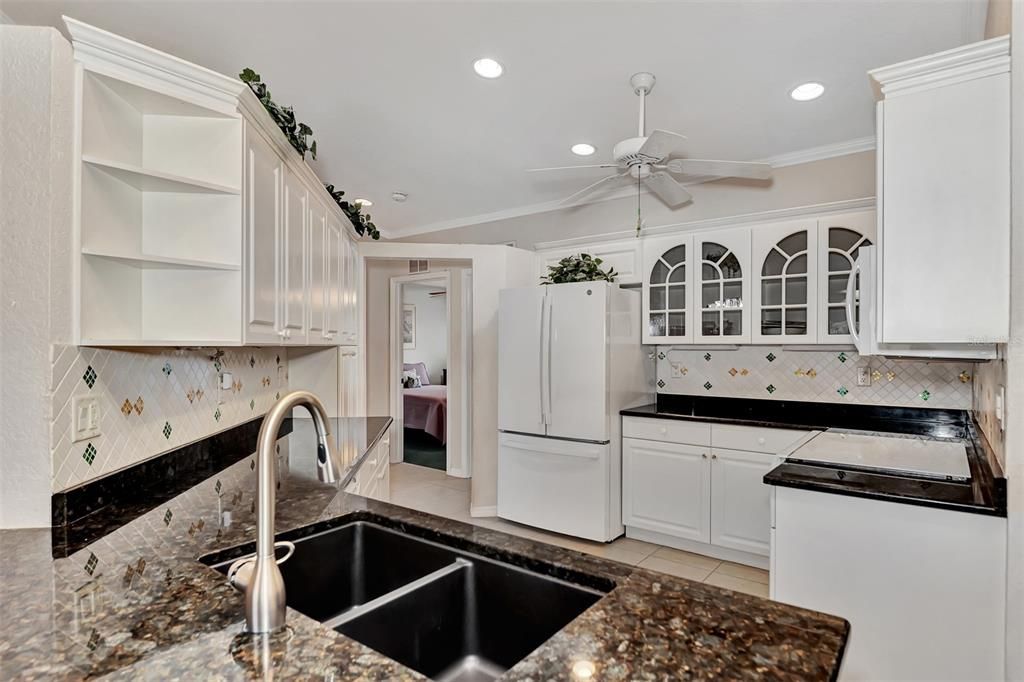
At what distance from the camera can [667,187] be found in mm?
3086

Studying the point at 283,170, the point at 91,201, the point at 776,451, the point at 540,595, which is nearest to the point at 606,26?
the point at 283,170

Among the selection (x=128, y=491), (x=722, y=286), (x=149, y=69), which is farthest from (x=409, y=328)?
(x=149, y=69)

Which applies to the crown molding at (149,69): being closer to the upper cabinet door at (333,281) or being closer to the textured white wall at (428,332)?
the upper cabinet door at (333,281)

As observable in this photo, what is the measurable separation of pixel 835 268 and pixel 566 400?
185cm

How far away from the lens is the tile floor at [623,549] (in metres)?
3.07

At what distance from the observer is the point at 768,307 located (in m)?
3.40

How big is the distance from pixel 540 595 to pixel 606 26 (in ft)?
6.86

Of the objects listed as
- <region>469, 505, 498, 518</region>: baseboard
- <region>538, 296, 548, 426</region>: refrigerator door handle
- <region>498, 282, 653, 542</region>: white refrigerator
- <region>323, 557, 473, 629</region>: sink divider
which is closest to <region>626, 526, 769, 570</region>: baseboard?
<region>498, 282, 653, 542</region>: white refrigerator

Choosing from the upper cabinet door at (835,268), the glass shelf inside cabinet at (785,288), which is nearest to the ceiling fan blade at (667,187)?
the glass shelf inside cabinet at (785,288)

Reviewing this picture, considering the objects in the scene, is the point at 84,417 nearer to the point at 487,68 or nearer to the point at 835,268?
the point at 487,68

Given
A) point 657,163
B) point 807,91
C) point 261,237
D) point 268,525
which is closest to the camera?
point 268,525

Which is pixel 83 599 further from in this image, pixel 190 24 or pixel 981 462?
pixel 981 462

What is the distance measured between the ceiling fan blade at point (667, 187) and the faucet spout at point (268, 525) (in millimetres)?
2591

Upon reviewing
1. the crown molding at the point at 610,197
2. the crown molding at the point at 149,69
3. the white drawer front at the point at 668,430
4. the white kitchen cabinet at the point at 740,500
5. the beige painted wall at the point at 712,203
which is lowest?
the white kitchen cabinet at the point at 740,500
